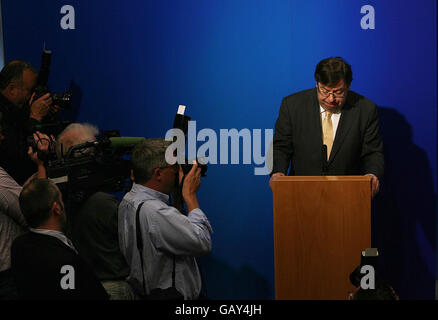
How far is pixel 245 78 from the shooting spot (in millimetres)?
3852

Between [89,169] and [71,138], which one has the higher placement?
[71,138]

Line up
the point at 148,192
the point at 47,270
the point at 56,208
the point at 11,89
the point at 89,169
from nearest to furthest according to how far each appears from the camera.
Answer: the point at 47,270, the point at 56,208, the point at 148,192, the point at 89,169, the point at 11,89

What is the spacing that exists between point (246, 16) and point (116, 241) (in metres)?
1.81

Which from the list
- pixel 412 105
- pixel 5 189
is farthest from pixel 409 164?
pixel 5 189

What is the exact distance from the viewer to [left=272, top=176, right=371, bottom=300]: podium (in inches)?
98.4

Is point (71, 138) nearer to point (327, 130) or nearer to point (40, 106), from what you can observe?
point (40, 106)

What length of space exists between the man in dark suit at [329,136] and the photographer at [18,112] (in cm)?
141

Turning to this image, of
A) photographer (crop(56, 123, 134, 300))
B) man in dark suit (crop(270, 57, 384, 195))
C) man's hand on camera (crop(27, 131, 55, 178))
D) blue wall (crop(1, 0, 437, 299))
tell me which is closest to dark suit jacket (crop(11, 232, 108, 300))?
photographer (crop(56, 123, 134, 300))

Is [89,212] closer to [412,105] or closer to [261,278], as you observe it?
[261,278]

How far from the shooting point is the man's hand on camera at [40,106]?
344 centimetres

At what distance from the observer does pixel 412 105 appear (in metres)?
3.73

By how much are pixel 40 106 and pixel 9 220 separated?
0.77 meters

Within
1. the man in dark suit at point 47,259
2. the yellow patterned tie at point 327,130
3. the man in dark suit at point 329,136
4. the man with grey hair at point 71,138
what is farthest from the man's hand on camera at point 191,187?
the yellow patterned tie at point 327,130

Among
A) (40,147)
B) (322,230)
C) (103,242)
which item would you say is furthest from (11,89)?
(322,230)
